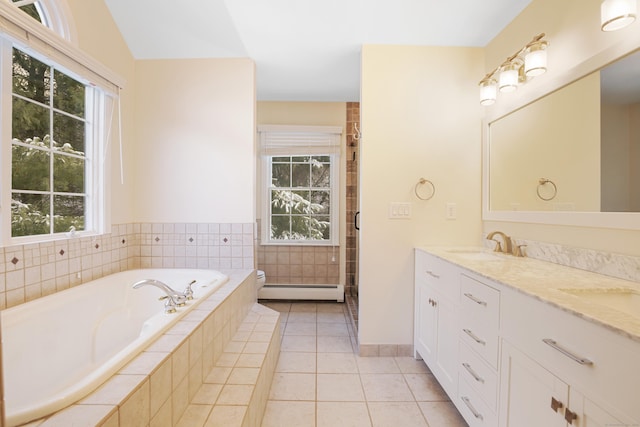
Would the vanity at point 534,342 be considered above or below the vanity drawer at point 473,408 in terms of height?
above

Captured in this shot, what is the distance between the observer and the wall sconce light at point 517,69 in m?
1.63

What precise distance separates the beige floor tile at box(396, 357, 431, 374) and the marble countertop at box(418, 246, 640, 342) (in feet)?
2.91

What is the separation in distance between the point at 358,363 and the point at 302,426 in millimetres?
737

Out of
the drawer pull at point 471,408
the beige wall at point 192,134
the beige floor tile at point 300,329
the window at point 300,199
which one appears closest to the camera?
the drawer pull at point 471,408

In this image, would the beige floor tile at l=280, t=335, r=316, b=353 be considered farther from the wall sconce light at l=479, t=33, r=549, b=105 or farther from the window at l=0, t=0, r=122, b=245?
the wall sconce light at l=479, t=33, r=549, b=105

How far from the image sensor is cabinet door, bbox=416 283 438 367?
190cm

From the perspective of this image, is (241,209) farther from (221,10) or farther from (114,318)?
(221,10)

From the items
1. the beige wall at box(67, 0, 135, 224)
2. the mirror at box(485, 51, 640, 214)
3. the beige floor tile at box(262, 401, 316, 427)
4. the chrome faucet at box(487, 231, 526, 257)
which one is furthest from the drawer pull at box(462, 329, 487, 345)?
the beige wall at box(67, 0, 135, 224)

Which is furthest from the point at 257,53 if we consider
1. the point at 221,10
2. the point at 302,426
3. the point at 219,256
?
the point at 302,426

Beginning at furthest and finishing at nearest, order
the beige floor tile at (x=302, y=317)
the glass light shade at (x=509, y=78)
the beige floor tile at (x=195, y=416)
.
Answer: the beige floor tile at (x=302, y=317), the glass light shade at (x=509, y=78), the beige floor tile at (x=195, y=416)

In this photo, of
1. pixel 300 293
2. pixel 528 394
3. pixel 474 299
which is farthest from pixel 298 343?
pixel 528 394

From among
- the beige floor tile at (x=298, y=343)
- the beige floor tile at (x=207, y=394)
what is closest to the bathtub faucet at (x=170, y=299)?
the beige floor tile at (x=207, y=394)

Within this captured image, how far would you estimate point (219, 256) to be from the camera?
259 cm

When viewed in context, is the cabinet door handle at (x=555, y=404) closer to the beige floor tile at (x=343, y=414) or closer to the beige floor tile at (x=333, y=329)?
the beige floor tile at (x=343, y=414)
